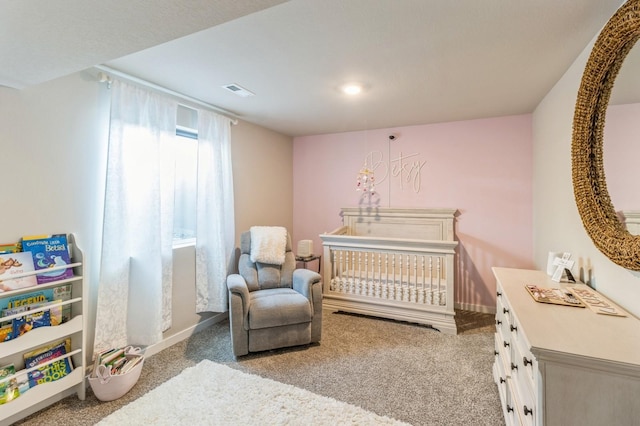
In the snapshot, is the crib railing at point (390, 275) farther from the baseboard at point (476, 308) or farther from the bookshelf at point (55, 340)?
the bookshelf at point (55, 340)

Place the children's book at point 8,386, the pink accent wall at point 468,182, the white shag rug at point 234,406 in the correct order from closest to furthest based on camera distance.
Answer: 1. the children's book at point 8,386
2. the white shag rug at point 234,406
3. the pink accent wall at point 468,182

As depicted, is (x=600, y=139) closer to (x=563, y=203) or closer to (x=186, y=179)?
(x=563, y=203)

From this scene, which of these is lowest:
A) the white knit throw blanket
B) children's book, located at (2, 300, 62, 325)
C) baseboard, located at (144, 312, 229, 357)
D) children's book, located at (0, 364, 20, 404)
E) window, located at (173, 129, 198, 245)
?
baseboard, located at (144, 312, 229, 357)

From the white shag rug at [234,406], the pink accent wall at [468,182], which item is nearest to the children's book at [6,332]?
the white shag rug at [234,406]

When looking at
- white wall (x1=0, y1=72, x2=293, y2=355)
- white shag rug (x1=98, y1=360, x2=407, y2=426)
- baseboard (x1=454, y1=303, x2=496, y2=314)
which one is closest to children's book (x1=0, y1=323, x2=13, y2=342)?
white wall (x1=0, y1=72, x2=293, y2=355)

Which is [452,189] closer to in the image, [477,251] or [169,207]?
[477,251]

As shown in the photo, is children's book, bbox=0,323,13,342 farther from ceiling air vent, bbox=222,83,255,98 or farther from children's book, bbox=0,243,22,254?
ceiling air vent, bbox=222,83,255,98

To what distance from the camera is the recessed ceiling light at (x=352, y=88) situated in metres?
2.42

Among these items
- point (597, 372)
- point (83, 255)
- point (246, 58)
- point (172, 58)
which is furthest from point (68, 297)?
point (597, 372)

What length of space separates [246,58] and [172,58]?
505mm

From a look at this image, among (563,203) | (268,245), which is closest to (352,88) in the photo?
(268,245)

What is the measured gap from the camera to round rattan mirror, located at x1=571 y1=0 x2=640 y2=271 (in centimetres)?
125

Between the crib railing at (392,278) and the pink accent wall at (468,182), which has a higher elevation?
the pink accent wall at (468,182)

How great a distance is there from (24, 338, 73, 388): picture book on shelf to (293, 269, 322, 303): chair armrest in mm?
1752
